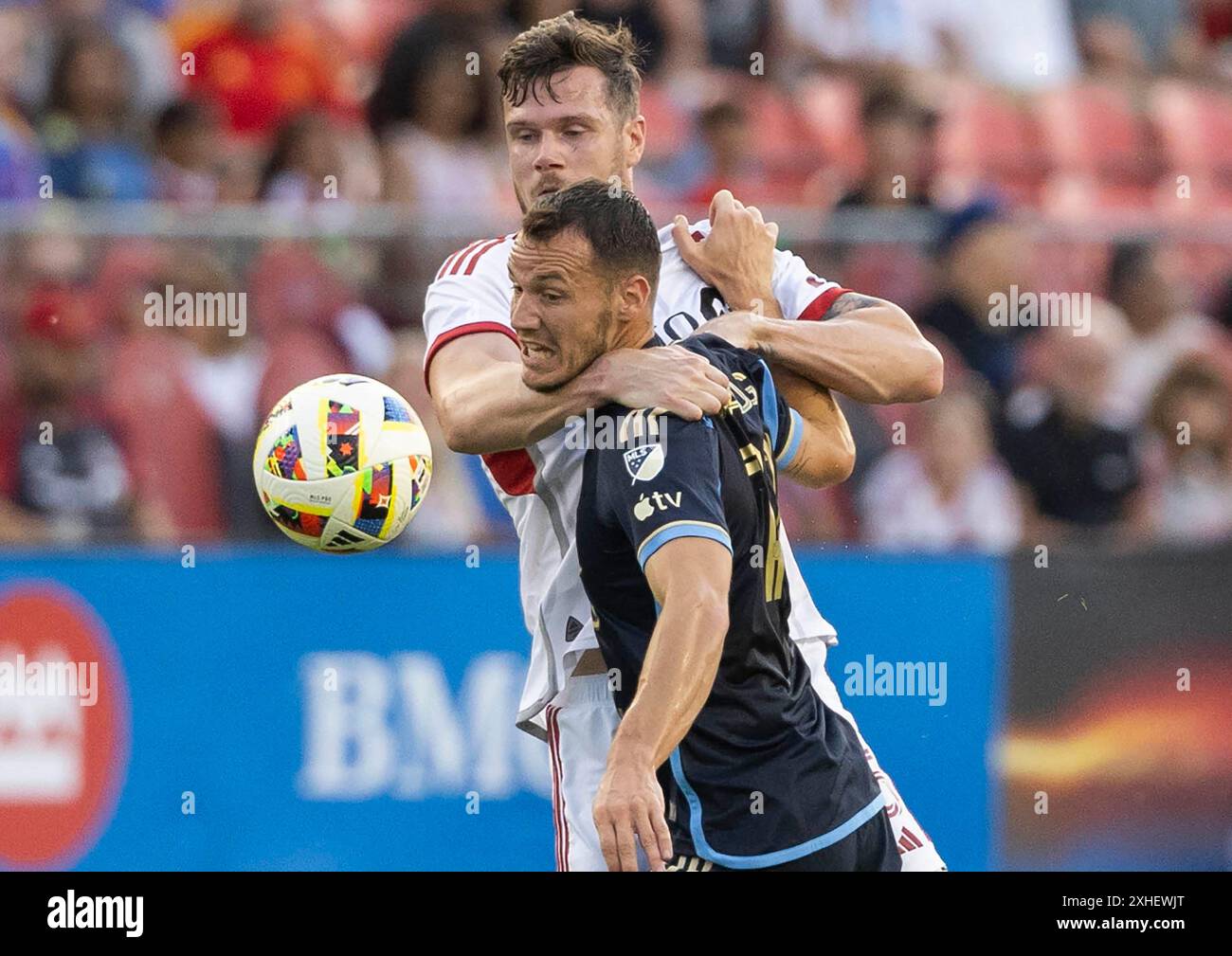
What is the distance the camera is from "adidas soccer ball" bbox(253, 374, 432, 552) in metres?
4.80

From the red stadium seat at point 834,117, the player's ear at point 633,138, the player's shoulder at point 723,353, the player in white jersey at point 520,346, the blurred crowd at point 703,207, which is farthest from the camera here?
the red stadium seat at point 834,117

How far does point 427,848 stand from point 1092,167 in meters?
5.20

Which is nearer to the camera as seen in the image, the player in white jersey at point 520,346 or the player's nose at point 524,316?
the player's nose at point 524,316

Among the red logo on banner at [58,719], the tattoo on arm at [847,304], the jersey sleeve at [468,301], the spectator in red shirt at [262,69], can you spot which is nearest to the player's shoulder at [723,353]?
the tattoo on arm at [847,304]

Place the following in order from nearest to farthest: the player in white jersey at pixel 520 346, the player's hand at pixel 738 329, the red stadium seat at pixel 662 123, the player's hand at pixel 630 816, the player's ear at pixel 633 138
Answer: the player's hand at pixel 630 816 → the player's hand at pixel 738 329 → the player in white jersey at pixel 520 346 → the player's ear at pixel 633 138 → the red stadium seat at pixel 662 123

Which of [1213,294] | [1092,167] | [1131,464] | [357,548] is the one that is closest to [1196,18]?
[1092,167]

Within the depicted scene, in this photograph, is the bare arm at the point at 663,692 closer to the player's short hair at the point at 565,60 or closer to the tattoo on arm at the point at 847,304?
the tattoo on arm at the point at 847,304

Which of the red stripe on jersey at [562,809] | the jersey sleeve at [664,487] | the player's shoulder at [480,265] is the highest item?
the player's shoulder at [480,265]

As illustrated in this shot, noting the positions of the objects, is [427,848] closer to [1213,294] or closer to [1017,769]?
Answer: [1017,769]

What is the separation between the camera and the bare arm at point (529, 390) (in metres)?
3.81

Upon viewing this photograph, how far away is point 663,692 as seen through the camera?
137 inches

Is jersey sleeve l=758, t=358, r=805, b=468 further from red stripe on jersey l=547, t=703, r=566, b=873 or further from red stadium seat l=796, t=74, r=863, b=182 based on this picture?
red stadium seat l=796, t=74, r=863, b=182

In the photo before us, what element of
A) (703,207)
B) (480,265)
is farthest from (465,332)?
(703,207)
